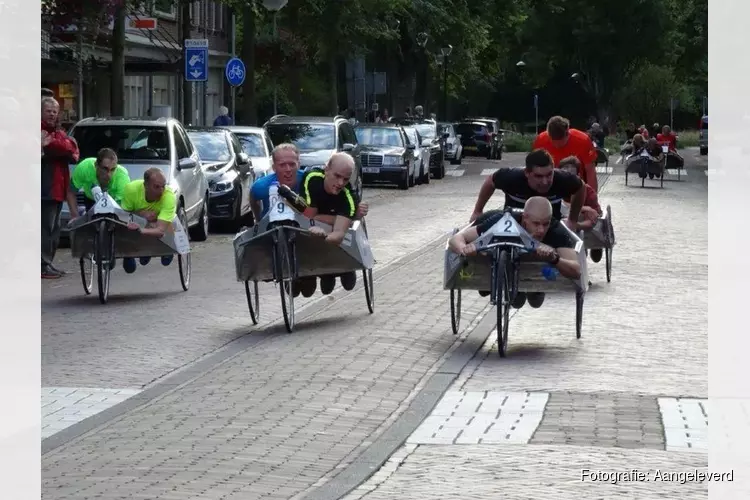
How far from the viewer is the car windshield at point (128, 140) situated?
23219 millimetres

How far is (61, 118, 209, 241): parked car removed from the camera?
2300 centimetres

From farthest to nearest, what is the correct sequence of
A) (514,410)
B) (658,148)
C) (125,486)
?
1. (658,148)
2. (514,410)
3. (125,486)

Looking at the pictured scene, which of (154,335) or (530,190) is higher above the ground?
→ (530,190)

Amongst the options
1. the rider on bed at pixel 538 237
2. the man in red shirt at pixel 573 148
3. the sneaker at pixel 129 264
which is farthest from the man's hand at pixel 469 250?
the man in red shirt at pixel 573 148

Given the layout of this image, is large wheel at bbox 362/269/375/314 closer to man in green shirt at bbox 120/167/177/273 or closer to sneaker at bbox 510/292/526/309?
sneaker at bbox 510/292/526/309

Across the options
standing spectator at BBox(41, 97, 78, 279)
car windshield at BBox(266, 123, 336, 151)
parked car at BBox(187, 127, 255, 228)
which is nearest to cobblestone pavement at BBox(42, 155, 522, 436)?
standing spectator at BBox(41, 97, 78, 279)

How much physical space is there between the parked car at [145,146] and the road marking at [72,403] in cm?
1191

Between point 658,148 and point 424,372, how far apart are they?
34758mm

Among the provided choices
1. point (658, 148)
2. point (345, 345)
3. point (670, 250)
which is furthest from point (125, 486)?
point (658, 148)

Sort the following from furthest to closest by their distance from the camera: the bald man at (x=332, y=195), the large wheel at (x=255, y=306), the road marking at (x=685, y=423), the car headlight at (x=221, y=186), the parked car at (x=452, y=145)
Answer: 1. the parked car at (x=452, y=145)
2. the car headlight at (x=221, y=186)
3. the large wheel at (x=255, y=306)
4. the bald man at (x=332, y=195)
5. the road marking at (x=685, y=423)

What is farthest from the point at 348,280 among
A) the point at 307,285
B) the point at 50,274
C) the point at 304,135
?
the point at 304,135

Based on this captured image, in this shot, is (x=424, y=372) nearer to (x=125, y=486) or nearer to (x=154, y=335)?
(x=154, y=335)

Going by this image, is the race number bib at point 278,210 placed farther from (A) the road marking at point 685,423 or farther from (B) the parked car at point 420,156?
(B) the parked car at point 420,156

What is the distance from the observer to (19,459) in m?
8.38
